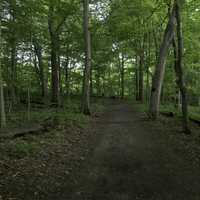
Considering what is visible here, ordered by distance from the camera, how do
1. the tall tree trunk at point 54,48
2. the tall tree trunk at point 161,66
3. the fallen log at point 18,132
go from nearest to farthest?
the fallen log at point 18,132 < the tall tree trunk at point 161,66 < the tall tree trunk at point 54,48

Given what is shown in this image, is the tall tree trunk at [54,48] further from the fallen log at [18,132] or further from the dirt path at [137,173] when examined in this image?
the dirt path at [137,173]

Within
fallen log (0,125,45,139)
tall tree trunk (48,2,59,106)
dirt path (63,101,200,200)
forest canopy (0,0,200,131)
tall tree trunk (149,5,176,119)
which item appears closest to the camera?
dirt path (63,101,200,200)

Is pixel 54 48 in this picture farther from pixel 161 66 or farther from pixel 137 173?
pixel 137 173

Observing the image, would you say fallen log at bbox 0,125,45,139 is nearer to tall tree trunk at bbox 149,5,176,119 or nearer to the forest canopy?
the forest canopy

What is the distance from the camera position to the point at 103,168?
21.8ft

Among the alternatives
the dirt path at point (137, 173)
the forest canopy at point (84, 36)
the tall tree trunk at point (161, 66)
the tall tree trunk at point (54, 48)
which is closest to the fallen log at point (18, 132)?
the dirt path at point (137, 173)

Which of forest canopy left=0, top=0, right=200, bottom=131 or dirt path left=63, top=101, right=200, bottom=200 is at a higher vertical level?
forest canopy left=0, top=0, right=200, bottom=131

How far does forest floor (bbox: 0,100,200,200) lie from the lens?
5051 millimetres

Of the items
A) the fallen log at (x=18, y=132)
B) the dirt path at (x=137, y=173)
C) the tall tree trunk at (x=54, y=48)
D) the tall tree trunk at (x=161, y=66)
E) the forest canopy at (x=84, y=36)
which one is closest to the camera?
the dirt path at (x=137, y=173)

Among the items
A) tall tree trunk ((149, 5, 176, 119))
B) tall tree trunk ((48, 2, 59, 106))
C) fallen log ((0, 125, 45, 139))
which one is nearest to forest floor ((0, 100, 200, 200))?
fallen log ((0, 125, 45, 139))

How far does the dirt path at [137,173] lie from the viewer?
5.02m

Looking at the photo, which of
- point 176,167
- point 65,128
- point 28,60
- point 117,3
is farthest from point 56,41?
point 176,167

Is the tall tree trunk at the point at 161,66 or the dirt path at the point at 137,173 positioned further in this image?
the tall tree trunk at the point at 161,66

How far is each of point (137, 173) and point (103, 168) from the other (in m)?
0.91
